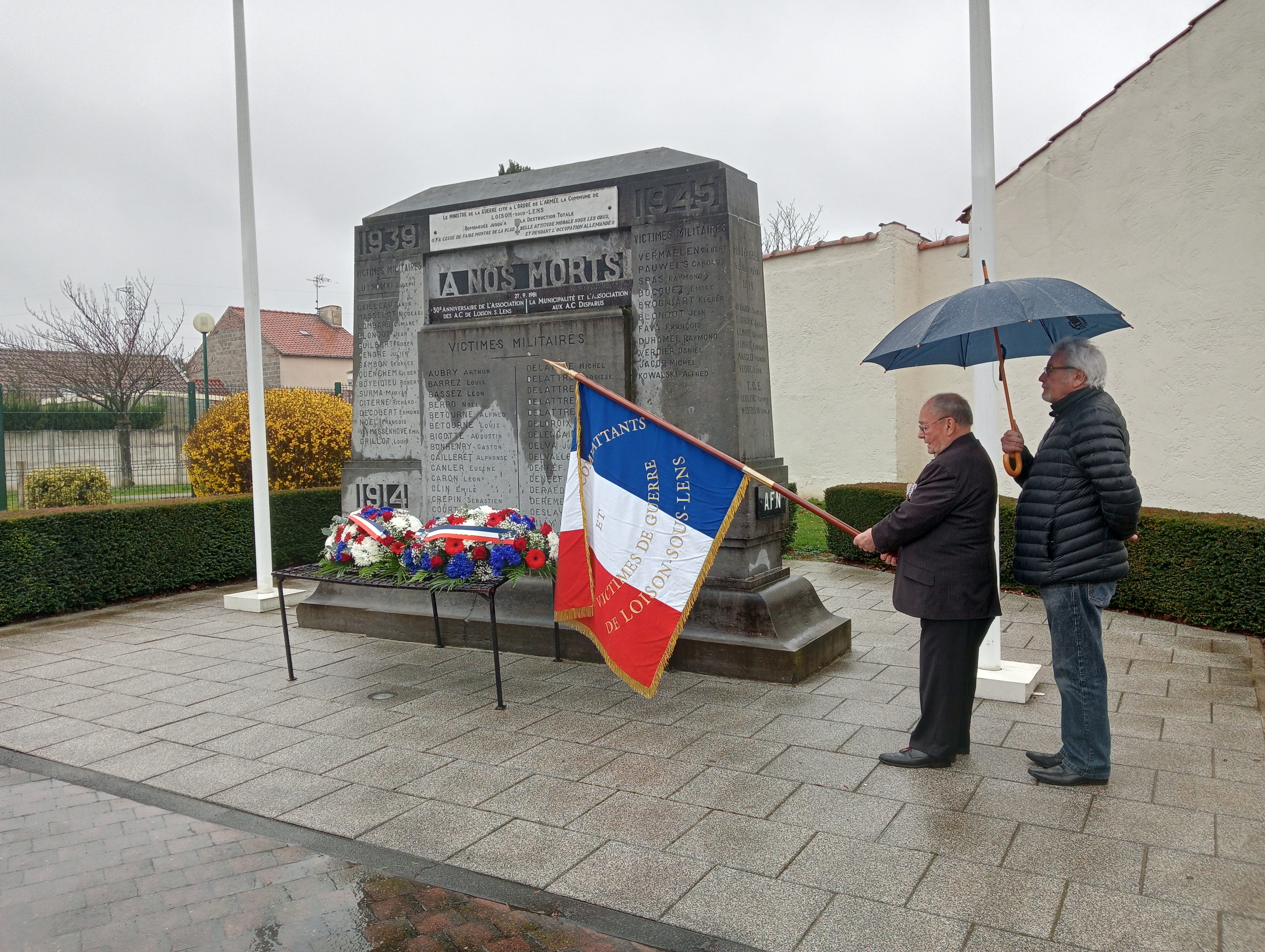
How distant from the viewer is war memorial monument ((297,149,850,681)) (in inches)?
237

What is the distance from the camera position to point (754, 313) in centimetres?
638

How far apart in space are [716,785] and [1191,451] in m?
8.67

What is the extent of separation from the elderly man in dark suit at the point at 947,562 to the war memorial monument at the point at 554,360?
4.74ft

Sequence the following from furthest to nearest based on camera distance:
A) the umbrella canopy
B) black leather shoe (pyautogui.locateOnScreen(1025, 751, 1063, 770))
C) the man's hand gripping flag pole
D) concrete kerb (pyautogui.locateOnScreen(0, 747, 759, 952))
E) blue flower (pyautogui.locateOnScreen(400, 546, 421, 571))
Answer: blue flower (pyautogui.locateOnScreen(400, 546, 421, 571)) < the man's hand gripping flag pole < black leather shoe (pyautogui.locateOnScreen(1025, 751, 1063, 770)) < the umbrella canopy < concrete kerb (pyautogui.locateOnScreen(0, 747, 759, 952))

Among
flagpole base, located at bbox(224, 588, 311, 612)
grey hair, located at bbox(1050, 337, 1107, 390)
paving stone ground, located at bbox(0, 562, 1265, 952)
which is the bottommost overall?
paving stone ground, located at bbox(0, 562, 1265, 952)

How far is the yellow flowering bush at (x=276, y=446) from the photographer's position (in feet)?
36.5

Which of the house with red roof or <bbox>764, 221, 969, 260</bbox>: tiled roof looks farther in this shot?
the house with red roof

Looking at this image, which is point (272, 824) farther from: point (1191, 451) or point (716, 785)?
point (1191, 451)

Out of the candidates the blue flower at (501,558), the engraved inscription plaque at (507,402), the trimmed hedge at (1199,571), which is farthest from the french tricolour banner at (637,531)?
the trimmed hedge at (1199,571)

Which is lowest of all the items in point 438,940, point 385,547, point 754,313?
point 438,940

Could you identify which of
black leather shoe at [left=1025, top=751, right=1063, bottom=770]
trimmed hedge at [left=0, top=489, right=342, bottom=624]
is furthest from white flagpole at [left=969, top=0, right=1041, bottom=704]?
trimmed hedge at [left=0, top=489, right=342, bottom=624]

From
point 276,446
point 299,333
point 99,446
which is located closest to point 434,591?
point 276,446

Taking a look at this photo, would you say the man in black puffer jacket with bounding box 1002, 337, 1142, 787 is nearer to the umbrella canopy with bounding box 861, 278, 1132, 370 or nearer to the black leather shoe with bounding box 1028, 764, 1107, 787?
the black leather shoe with bounding box 1028, 764, 1107, 787

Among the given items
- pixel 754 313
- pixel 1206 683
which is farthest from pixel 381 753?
pixel 1206 683
